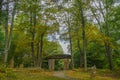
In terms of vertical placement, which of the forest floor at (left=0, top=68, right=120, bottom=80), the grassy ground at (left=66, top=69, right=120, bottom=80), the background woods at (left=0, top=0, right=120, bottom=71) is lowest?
the grassy ground at (left=66, top=69, right=120, bottom=80)

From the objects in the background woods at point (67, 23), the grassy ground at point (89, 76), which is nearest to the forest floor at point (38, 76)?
the grassy ground at point (89, 76)

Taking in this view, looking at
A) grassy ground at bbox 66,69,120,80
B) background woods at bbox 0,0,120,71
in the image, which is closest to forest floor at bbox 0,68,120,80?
grassy ground at bbox 66,69,120,80

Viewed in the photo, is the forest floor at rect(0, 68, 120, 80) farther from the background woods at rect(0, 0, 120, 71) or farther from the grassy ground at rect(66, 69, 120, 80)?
the background woods at rect(0, 0, 120, 71)

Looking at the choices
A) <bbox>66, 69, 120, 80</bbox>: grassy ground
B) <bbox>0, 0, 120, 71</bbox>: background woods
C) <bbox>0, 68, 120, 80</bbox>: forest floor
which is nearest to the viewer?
<bbox>0, 68, 120, 80</bbox>: forest floor

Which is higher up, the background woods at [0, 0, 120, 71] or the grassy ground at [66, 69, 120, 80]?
the background woods at [0, 0, 120, 71]

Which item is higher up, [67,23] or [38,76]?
[67,23]

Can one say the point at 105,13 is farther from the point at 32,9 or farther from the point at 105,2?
the point at 32,9

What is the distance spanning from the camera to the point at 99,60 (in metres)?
47.9

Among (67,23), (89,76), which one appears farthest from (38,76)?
(67,23)

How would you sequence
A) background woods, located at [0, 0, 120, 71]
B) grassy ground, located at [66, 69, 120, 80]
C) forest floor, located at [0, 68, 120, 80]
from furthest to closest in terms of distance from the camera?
1. background woods, located at [0, 0, 120, 71]
2. grassy ground, located at [66, 69, 120, 80]
3. forest floor, located at [0, 68, 120, 80]

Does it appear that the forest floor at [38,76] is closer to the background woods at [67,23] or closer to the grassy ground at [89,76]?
the grassy ground at [89,76]

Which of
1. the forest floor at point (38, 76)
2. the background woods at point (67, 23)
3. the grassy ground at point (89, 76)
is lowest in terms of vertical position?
the grassy ground at point (89, 76)

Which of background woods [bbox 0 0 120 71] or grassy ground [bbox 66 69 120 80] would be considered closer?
grassy ground [bbox 66 69 120 80]

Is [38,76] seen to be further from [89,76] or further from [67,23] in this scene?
[67,23]
